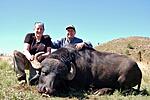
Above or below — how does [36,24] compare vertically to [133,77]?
above

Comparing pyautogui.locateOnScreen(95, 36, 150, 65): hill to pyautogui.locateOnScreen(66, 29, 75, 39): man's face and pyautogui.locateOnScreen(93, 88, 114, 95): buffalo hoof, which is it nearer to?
pyautogui.locateOnScreen(66, 29, 75, 39): man's face

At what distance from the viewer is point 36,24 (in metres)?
10.3

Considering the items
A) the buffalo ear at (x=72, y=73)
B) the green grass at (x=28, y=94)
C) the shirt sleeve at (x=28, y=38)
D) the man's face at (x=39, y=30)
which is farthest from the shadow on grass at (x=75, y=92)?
the man's face at (x=39, y=30)

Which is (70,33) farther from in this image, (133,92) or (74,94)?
(133,92)

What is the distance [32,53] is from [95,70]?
1.80 metres

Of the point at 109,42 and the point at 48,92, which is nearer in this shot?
the point at 48,92

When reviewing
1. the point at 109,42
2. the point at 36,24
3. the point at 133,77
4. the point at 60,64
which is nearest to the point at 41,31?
the point at 36,24

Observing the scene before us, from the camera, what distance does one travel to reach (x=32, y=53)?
10539 mm

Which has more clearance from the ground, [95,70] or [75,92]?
[95,70]

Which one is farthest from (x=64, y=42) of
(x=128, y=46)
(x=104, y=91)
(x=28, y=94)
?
(x=128, y=46)

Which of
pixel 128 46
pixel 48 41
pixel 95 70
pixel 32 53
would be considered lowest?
pixel 128 46

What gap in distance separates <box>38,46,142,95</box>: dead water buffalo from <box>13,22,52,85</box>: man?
47 centimetres

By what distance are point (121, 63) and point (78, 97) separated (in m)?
2.06

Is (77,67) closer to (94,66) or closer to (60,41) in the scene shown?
(94,66)
